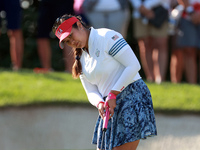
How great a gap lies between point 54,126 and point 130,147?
3.10 m

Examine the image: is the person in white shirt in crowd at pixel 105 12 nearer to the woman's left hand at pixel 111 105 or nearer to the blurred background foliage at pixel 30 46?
the woman's left hand at pixel 111 105

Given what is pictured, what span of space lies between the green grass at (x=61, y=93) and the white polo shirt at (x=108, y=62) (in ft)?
9.52

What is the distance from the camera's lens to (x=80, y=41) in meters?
3.57

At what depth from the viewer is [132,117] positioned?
3.62 metres

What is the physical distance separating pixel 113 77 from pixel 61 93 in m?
3.23

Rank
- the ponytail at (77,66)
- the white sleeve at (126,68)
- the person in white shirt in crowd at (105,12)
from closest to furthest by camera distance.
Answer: the white sleeve at (126,68) < the ponytail at (77,66) < the person in white shirt in crowd at (105,12)

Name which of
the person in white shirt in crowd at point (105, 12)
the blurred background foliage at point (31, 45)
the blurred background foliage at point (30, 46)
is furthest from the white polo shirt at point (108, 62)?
the blurred background foliage at point (30, 46)

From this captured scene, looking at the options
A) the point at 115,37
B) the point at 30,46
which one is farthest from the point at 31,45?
the point at 115,37

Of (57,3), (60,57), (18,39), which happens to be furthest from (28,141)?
(60,57)

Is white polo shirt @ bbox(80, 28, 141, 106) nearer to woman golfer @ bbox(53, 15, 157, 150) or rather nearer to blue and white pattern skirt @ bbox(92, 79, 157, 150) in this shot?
woman golfer @ bbox(53, 15, 157, 150)

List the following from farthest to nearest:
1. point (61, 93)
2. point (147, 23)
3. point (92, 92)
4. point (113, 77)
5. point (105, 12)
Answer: point (147, 23), point (105, 12), point (61, 93), point (92, 92), point (113, 77)

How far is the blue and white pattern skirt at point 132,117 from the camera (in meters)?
3.62

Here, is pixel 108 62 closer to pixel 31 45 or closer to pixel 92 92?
pixel 92 92

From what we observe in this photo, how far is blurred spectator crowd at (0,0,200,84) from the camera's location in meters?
7.16
